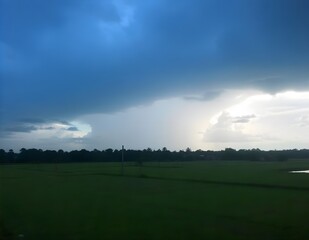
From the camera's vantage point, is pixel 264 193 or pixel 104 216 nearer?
pixel 104 216

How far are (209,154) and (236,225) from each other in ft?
324

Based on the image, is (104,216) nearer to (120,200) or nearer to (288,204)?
(120,200)

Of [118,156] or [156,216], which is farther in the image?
[118,156]

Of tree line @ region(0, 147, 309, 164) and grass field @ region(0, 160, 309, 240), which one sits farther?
tree line @ region(0, 147, 309, 164)

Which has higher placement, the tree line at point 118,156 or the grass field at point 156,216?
the tree line at point 118,156

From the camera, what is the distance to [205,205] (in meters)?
16.8

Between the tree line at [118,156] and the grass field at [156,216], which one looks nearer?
the grass field at [156,216]

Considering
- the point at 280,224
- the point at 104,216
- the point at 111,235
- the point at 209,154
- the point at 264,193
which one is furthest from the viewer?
the point at 209,154

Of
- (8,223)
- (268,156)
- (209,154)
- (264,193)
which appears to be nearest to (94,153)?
(209,154)

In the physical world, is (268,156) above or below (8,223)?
above

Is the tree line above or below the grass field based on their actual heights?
above

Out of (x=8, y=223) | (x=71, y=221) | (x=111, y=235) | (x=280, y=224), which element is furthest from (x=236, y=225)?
(x=8, y=223)

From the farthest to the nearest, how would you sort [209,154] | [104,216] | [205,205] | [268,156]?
[209,154], [268,156], [205,205], [104,216]

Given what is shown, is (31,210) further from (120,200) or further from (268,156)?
(268,156)
